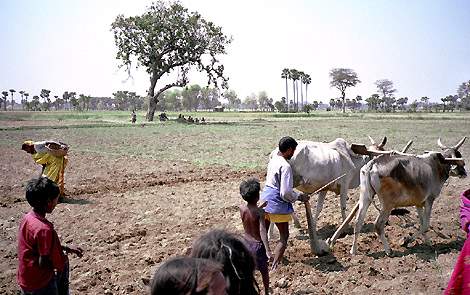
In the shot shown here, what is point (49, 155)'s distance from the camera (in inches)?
397

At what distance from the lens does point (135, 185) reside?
12.4 meters

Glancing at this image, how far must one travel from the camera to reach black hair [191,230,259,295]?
7.54 ft

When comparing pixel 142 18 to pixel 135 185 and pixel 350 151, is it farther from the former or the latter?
pixel 350 151

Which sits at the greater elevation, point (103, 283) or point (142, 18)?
point (142, 18)

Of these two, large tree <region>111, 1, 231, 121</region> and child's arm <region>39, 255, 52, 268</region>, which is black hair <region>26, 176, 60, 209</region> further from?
large tree <region>111, 1, 231, 121</region>

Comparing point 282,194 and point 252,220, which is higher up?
point 282,194

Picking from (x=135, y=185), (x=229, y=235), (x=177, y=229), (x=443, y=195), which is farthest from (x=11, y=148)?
(x=229, y=235)

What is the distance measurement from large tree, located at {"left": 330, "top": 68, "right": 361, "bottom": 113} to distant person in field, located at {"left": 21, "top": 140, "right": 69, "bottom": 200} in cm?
10068

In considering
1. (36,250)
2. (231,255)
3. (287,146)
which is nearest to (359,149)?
(287,146)

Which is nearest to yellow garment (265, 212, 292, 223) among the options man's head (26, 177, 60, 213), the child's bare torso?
the child's bare torso

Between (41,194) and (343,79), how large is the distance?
351ft

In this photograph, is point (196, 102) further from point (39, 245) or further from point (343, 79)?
point (39, 245)

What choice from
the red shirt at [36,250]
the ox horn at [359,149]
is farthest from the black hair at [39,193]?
the ox horn at [359,149]

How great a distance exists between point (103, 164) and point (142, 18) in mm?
31678
